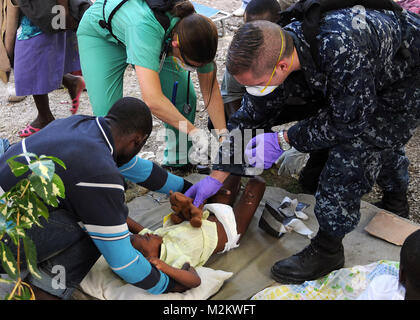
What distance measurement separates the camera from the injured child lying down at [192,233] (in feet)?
7.32

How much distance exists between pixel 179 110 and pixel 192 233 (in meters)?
1.23

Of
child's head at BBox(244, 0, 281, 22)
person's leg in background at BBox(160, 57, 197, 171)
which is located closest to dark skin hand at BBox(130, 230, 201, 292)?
person's leg in background at BBox(160, 57, 197, 171)

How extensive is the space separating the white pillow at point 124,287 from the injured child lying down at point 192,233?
0.05 metres

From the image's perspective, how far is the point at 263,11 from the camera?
3.13m

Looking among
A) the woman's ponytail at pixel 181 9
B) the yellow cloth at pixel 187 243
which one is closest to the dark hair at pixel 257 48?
the woman's ponytail at pixel 181 9

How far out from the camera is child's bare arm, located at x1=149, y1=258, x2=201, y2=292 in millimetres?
2117

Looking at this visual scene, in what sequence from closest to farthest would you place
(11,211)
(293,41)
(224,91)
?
(11,211)
(293,41)
(224,91)

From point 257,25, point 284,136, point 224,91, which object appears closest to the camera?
point 257,25

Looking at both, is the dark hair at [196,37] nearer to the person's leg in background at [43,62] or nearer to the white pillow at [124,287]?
the white pillow at [124,287]

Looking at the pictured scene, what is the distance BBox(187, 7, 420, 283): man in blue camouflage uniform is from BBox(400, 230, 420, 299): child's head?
625 millimetres
